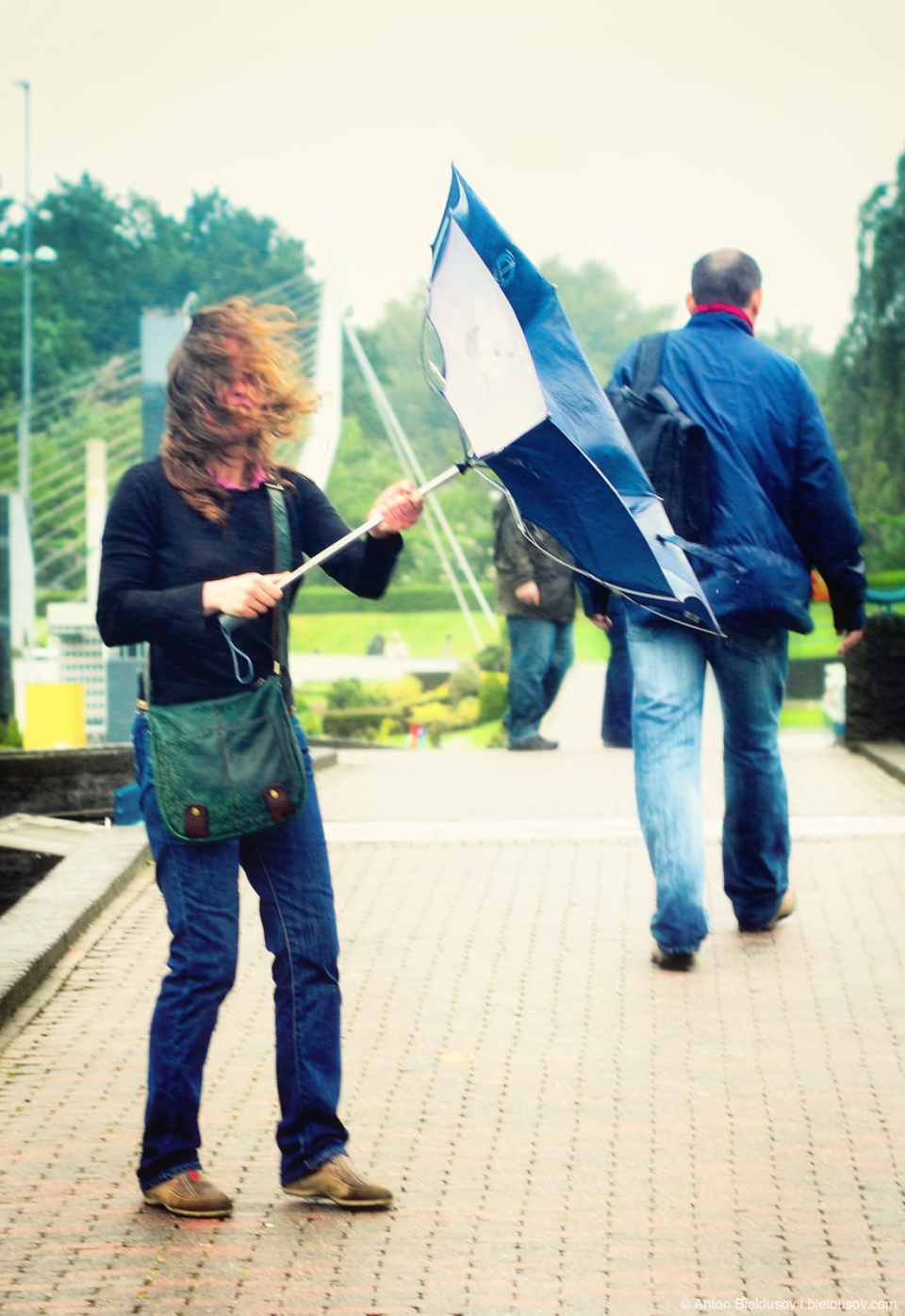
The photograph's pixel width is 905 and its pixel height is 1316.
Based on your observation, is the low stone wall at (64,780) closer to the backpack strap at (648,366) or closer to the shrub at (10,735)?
the backpack strap at (648,366)

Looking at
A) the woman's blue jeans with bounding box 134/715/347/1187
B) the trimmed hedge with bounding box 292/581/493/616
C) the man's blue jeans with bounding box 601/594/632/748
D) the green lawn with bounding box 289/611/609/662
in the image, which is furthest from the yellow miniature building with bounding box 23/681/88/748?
the trimmed hedge with bounding box 292/581/493/616

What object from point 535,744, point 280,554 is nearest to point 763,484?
point 280,554

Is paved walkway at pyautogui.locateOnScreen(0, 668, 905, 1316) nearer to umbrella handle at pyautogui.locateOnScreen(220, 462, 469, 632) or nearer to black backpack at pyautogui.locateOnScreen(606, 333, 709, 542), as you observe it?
umbrella handle at pyautogui.locateOnScreen(220, 462, 469, 632)

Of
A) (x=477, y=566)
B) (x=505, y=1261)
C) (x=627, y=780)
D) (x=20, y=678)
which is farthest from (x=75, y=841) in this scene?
(x=477, y=566)

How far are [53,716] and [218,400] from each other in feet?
43.6

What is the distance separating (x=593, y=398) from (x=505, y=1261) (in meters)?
1.59

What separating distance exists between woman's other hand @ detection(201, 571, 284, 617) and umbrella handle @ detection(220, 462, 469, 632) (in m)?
0.03

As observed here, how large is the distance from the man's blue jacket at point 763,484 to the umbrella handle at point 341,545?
1.74 meters

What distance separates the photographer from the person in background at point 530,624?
10.2 meters

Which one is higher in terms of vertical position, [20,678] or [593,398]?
[593,398]

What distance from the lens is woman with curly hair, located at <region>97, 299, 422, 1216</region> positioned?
3.23 meters

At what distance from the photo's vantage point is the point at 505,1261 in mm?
3025

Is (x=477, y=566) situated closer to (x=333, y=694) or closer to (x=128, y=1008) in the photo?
(x=333, y=694)

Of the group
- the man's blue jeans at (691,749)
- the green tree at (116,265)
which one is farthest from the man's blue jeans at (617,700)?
the green tree at (116,265)
